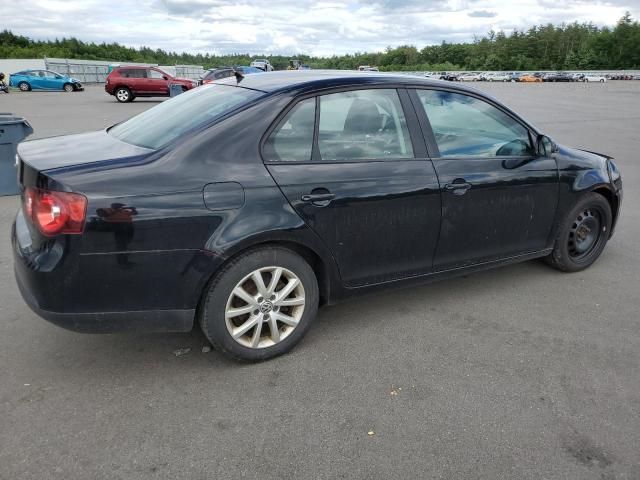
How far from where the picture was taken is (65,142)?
330 centimetres

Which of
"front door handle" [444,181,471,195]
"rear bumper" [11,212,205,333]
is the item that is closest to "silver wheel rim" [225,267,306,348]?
"rear bumper" [11,212,205,333]

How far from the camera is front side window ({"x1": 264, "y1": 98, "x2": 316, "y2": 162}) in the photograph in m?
3.07

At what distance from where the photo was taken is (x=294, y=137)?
3.16 m

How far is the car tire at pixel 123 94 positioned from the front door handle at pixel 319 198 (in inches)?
953

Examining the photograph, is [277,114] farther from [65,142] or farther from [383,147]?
[65,142]

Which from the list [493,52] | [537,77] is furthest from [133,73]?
[493,52]

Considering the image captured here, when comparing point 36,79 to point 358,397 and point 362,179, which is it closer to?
point 362,179

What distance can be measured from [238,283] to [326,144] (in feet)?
3.35

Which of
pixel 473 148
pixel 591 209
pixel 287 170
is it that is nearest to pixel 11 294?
pixel 287 170

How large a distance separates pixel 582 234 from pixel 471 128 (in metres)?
1.62

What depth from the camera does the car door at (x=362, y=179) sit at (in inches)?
123

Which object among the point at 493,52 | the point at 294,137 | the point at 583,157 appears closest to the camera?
the point at 294,137

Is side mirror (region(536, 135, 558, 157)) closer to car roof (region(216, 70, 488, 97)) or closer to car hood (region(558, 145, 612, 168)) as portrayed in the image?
car hood (region(558, 145, 612, 168))

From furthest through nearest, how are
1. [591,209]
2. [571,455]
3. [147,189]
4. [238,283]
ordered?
[591,209] → [238,283] → [147,189] → [571,455]
